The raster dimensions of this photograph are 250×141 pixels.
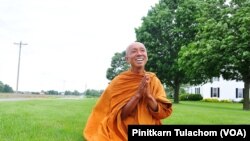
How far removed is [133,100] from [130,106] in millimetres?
178

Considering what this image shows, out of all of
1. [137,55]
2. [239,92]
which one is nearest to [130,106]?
[137,55]

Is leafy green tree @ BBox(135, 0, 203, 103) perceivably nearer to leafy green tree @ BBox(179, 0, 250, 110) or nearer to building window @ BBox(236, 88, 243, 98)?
leafy green tree @ BBox(179, 0, 250, 110)

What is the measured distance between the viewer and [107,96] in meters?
8.04

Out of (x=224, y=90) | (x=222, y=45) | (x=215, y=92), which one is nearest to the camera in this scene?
(x=222, y=45)

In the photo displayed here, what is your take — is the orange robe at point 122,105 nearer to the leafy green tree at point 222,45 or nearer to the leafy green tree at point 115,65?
the leafy green tree at point 222,45

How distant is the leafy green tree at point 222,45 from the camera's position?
33062mm

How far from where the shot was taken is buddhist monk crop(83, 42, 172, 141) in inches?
287

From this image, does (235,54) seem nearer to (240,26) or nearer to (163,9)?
(240,26)

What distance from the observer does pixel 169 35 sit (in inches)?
1780

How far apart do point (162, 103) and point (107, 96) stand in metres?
1.14

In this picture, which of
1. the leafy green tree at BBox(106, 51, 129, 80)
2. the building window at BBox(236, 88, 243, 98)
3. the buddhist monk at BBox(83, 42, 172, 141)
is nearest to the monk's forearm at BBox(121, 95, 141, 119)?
the buddhist monk at BBox(83, 42, 172, 141)

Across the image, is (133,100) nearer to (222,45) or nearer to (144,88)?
(144,88)

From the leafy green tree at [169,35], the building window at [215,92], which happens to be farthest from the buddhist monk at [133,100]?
the building window at [215,92]

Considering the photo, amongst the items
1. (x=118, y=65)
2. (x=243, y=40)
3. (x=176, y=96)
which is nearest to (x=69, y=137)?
(x=243, y=40)
